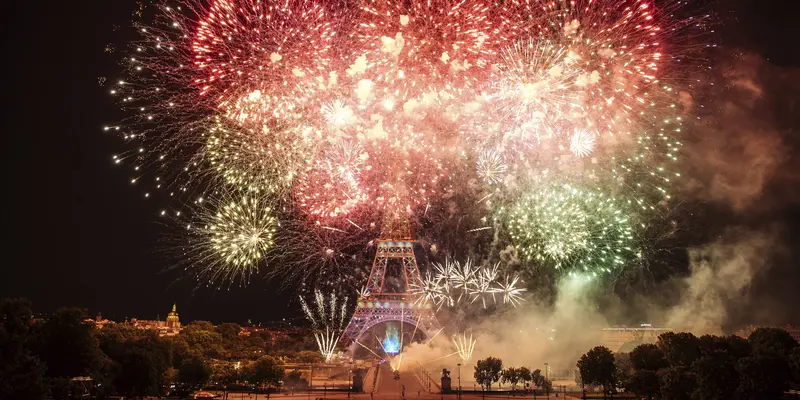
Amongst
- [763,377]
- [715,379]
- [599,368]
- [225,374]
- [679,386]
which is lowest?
[225,374]

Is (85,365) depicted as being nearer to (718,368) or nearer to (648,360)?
(718,368)

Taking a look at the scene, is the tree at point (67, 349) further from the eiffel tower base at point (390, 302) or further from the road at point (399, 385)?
the eiffel tower base at point (390, 302)

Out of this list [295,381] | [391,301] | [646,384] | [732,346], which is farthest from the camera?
[391,301]

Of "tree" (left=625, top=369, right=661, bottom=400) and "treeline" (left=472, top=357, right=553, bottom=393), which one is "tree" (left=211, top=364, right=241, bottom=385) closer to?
"treeline" (left=472, top=357, right=553, bottom=393)

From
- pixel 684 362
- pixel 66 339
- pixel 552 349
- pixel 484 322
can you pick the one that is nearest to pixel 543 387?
pixel 684 362

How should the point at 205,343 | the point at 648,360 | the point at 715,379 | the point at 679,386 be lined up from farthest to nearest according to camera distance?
1. the point at 205,343
2. the point at 648,360
3. the point at 679,386
4. the point at 715,379

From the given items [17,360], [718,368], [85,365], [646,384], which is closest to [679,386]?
[718,368]

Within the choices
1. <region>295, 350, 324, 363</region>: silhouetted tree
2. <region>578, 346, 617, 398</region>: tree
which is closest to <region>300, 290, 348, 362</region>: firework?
<region>295, 350, 324, 363</region>: silhouetted tree

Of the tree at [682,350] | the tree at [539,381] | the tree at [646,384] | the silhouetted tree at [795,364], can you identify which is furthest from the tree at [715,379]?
the tree at [539,381]
